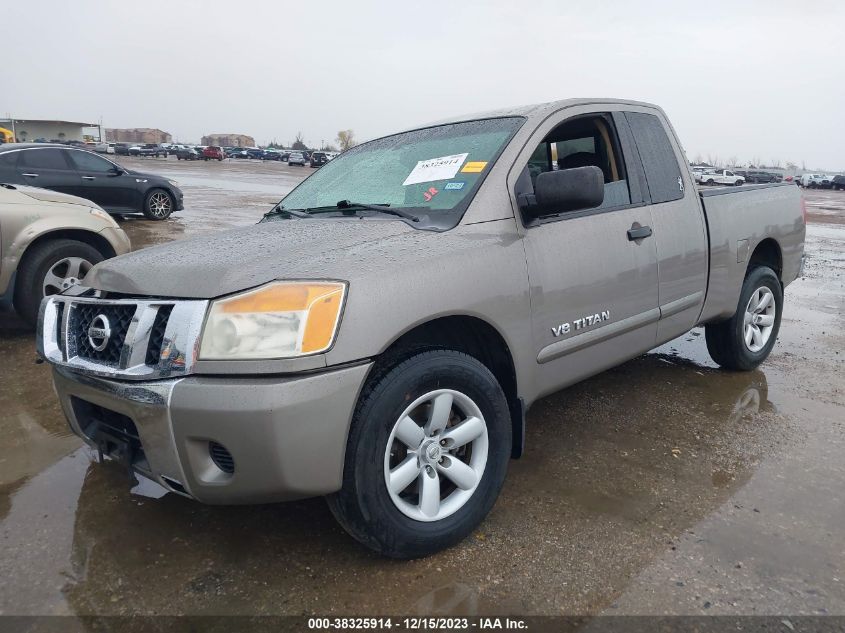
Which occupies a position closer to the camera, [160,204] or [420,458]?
[420,458]

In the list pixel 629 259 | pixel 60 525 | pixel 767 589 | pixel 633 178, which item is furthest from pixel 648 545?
pixel 60 525

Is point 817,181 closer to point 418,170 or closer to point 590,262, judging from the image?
point 590,262

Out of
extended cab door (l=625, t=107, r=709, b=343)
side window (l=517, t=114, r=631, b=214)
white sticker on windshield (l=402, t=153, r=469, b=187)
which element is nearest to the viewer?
white sticker on windshield (l=402, t=153, r=469, b=187)

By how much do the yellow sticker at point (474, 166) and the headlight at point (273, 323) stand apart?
1046 millimetres

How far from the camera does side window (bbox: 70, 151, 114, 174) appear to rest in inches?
391

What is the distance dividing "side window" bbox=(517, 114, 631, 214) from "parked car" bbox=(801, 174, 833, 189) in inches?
2218

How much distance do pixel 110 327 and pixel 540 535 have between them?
5.84ft

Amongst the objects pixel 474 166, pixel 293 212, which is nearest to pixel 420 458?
pixel 474 166

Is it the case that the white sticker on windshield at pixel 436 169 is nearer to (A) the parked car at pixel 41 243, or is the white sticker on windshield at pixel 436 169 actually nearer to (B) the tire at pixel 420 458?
(B) the tire at pixel 420 458

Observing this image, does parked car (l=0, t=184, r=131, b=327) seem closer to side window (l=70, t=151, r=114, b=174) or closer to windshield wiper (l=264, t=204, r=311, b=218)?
windshield wiper (l=264, t=204, r=311, b=218)

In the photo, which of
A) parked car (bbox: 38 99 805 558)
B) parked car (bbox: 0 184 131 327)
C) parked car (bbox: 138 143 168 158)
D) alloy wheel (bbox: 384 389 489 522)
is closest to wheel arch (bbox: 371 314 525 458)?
parked car (bbox: 38 99 805 558)

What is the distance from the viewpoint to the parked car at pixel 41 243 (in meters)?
4.88

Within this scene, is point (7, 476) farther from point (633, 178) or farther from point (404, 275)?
point (633, 178)

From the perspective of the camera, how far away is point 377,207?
2830mm
